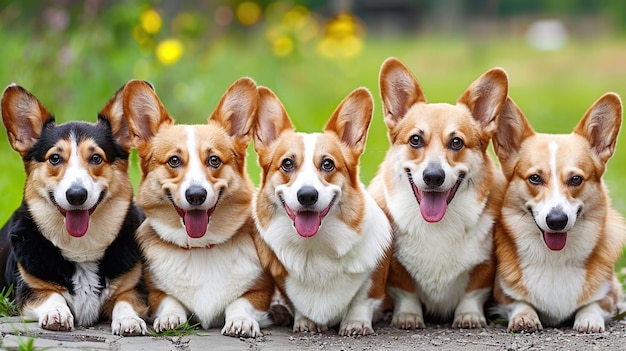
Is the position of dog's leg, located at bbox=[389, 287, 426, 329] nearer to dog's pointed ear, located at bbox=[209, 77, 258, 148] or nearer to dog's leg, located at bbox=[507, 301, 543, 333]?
dog's leg, located at bbox=[507, 301, 543, 333]

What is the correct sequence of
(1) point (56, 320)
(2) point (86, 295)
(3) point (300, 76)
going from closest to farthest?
(1) point (56, 320)
(2) point (86, 295)
(3) point (300, 76)

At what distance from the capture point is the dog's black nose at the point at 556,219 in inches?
164

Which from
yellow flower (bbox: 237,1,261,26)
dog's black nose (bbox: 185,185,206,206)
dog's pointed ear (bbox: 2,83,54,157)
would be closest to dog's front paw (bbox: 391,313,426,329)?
dog's black nose (bbox: 185,185,206,206)

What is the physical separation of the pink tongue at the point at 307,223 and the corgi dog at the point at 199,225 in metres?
0.37

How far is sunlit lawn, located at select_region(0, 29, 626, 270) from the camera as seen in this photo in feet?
24.6

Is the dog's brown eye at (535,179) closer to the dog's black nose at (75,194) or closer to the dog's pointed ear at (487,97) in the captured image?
the dog's pointed ear at (487,97)

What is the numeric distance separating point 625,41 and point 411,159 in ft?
40.3

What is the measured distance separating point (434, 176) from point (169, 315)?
136 cm


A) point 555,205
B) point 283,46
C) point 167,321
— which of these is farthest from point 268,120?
point 283,46

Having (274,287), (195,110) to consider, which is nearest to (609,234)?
(274,287)

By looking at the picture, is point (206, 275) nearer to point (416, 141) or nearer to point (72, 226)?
point (72, 226)

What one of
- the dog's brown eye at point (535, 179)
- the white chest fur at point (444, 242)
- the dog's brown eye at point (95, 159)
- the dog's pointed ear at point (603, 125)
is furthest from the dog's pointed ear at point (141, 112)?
the dog's pointed ear at point (603, 125)

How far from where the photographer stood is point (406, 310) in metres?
4.52

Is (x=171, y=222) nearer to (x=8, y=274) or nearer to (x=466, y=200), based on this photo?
(x=8, y=274)
